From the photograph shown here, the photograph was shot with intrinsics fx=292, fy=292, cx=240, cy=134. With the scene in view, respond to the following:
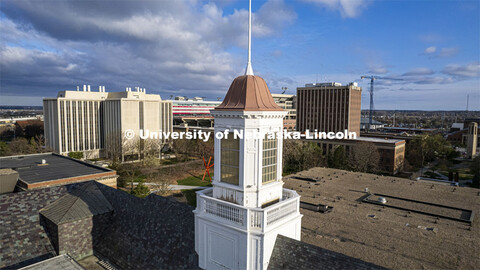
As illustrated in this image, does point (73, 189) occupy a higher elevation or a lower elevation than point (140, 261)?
higher

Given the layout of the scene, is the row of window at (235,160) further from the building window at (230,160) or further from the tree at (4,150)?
the tree at (4,150)

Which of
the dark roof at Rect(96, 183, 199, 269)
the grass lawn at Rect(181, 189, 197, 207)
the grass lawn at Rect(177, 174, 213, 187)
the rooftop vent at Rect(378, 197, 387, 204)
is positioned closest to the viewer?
the dark roof at Rect(96, 183, 199, 269)

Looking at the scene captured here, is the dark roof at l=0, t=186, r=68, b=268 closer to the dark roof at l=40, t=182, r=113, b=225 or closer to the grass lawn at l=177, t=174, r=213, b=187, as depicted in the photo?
the dark roof at l=40, t=182, r=113, b=225

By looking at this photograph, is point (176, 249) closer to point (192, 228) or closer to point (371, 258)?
point (192, 228)

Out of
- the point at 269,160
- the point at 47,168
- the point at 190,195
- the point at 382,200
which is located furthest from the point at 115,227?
the point at 190,195

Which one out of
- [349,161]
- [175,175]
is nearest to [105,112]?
[175,175]

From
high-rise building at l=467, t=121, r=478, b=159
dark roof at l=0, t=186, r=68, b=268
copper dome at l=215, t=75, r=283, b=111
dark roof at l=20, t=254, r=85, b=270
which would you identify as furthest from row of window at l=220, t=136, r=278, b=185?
high-rise building at l=467, t=121, r=478, b=159

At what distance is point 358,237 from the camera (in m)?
21.8

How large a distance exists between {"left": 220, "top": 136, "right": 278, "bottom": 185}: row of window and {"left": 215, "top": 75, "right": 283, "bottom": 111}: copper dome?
127 cm

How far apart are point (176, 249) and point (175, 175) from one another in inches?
1980

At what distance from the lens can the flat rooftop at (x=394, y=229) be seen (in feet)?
61.3

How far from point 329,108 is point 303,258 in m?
101

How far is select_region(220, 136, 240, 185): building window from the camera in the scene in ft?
36.9

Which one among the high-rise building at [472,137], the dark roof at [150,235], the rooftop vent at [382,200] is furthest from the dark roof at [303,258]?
the high-rise building at [472,137]
